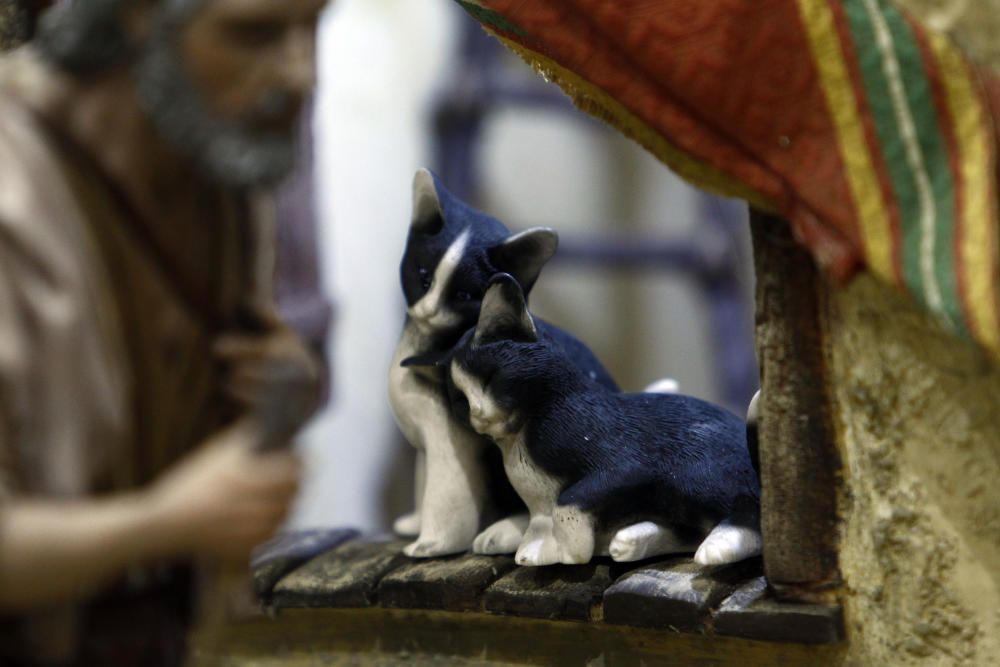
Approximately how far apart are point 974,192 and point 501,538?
0.69m

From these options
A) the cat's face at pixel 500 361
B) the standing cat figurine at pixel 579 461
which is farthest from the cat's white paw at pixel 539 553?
the cat's face at pixel 500 361

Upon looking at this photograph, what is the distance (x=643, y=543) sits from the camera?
1324mm

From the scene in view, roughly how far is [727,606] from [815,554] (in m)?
0.10

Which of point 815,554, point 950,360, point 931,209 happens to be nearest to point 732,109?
point 931,209

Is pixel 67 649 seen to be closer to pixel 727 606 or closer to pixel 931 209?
pixel 727 606

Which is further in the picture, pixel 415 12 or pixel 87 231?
pixel 415 12

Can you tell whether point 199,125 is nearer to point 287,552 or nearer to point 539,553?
point 539,553

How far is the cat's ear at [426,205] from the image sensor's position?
1445mm

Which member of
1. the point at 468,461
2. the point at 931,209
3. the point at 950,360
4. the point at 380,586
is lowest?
the point at 380,586

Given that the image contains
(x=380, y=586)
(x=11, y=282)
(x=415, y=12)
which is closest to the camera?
(x=11, y=282)

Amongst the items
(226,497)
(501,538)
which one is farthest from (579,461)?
(226,497)

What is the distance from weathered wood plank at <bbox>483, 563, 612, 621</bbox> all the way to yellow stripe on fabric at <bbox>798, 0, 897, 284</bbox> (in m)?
0.48

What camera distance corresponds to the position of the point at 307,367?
93cm

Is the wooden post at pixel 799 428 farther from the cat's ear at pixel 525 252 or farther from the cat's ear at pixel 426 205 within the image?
the cat's ear at pixel 426 205
